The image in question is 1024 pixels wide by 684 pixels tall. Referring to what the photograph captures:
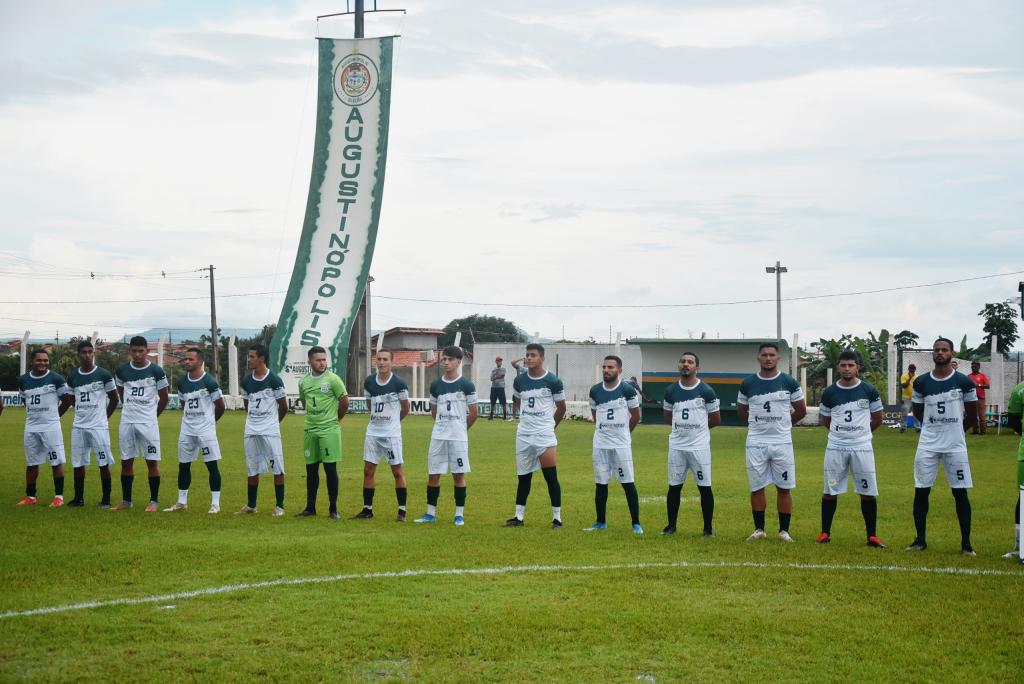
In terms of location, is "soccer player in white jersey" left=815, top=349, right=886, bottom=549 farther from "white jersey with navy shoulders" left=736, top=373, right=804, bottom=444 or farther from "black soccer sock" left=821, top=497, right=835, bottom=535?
"white jersey with navy shoulders" left=736, top=373, right=804, bottom=444

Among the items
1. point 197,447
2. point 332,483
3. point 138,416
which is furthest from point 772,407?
point 138,416

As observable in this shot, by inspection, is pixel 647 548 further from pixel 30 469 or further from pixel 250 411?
pixel 30 469

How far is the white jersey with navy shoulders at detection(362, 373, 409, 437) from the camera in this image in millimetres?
13391

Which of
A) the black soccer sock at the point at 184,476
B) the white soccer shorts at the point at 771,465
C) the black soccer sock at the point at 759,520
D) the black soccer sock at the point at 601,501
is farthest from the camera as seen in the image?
the black soccer sock at the point at 184,476

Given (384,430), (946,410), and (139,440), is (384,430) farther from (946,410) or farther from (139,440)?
(946,410)

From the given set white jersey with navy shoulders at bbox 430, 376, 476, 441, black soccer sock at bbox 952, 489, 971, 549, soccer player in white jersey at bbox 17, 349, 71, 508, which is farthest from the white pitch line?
soccer player in white jersey at bbox 17, 349, 71, 508

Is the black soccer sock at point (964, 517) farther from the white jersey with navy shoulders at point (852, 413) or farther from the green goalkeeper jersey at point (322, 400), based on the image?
the green goalkeeper jersey at point (322, 400)

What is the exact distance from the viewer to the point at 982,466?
805 inches

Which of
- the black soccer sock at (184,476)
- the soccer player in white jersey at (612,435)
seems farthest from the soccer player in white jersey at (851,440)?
the black soccer sock at (184,476)

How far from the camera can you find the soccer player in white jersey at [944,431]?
11.1 metres

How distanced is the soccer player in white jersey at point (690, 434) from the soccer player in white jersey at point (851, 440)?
127 centimetres

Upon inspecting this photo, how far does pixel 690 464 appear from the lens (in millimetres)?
12289

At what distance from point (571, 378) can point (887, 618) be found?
36381mm

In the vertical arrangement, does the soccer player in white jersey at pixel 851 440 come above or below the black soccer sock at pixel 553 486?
above
